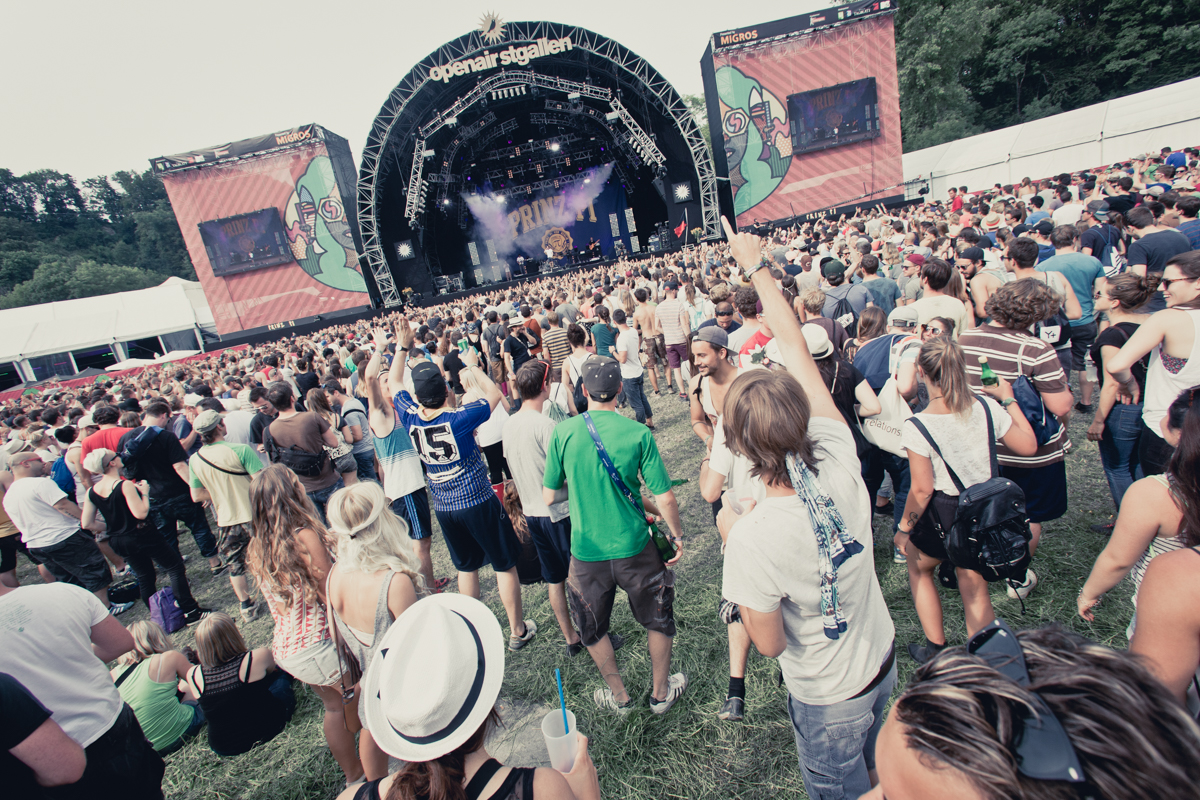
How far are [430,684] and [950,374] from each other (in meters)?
2.36

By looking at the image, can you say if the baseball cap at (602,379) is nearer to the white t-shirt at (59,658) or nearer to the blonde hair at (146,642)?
the white t-shirt at (59,658)

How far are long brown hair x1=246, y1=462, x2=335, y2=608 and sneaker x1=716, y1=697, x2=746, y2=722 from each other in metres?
2.09

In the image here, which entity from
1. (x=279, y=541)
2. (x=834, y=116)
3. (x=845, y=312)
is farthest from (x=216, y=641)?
(x=834, y=116)

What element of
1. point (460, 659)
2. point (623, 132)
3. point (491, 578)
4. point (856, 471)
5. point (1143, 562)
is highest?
point (623, 132)

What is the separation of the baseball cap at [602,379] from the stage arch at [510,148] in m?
17.4

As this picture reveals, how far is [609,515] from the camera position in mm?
2467

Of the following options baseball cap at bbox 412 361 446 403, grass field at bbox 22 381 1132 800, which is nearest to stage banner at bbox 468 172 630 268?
baseball cap at bbox 412 361 446 403

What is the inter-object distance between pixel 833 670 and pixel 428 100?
66.1ft

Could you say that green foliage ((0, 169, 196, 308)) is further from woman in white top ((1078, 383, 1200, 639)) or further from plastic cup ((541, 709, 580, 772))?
woman in white top ((1078, 383, 1200, 639))

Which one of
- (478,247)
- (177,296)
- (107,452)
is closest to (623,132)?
(478,247)

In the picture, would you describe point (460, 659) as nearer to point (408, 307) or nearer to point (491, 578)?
point (491, 578)

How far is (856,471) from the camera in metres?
1.54

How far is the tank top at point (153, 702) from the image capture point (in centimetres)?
292

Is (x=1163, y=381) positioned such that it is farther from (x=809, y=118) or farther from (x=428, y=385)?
(x=809, y=118)
